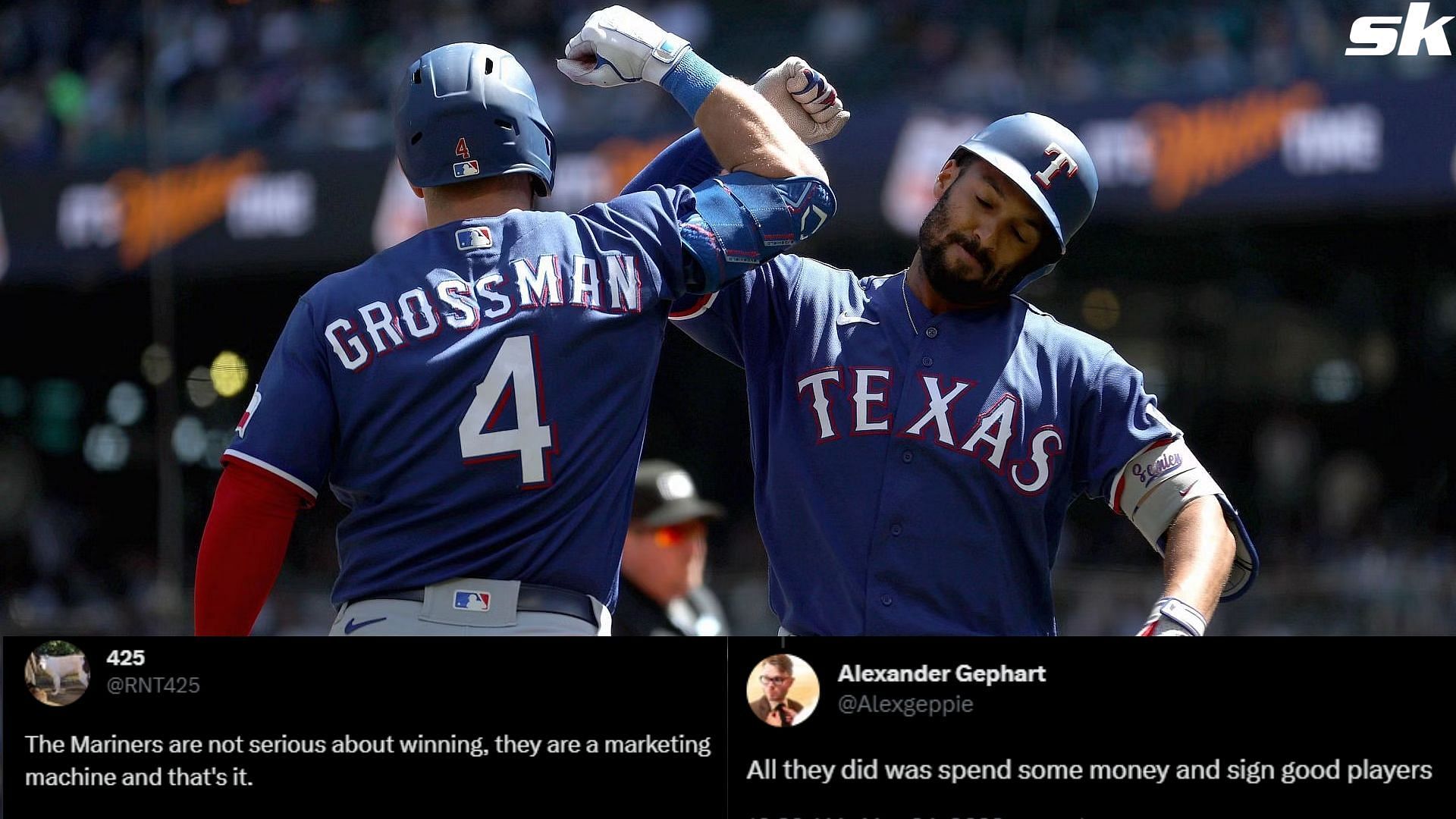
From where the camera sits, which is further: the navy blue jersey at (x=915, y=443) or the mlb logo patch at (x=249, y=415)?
the navy blue jersey at (x=915, y=443)

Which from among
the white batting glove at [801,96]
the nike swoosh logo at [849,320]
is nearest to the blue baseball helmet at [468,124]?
the white batting glove at [801,96]

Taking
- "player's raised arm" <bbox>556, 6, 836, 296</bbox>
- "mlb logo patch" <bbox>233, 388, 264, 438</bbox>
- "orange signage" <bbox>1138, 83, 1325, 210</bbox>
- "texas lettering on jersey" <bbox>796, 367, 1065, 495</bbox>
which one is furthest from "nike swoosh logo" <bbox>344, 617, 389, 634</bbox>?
"orange signage" <bbox>1138, 83, 1325, 210</bbox>

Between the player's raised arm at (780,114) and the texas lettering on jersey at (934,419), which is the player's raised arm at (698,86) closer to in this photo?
the player's raised arm at (780,114)
